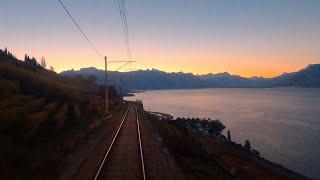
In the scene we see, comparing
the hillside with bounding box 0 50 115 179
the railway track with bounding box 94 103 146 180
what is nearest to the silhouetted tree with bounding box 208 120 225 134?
the hillside with bounding box 0 50 115 179

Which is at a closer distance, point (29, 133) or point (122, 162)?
point (122, 162)

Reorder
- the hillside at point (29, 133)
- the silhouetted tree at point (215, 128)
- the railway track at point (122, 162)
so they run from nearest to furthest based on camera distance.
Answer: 1. the railway track at point (122, 162)
2. the hillside at point (29, 133)
3. the silhouetted tree at point (215, 128)

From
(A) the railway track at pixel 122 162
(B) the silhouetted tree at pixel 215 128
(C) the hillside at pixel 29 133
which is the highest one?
(C) the hillside at pixel 29 133

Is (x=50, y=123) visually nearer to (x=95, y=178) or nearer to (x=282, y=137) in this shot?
(x=95, y=178)

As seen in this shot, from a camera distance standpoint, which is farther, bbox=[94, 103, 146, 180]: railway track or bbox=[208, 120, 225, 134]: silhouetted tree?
bbox=[208, 120, 225, 134]: silhouetted tree

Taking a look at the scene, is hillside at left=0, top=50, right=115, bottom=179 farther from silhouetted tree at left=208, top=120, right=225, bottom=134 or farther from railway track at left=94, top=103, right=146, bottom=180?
silhouetted tree at left=208, top=120, right=225, bottom=134

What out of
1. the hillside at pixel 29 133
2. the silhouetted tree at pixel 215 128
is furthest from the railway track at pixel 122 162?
the silhouetted tree at pixel 215 128

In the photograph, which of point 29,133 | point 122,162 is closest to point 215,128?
point 29,133

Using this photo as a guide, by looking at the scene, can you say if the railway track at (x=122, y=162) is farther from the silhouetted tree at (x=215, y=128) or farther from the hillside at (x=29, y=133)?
the silhouetted tree at (x=215, y=128)

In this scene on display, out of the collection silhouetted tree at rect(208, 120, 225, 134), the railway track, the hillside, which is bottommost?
silhouetted tree at rect(208, 120, 225, 134)

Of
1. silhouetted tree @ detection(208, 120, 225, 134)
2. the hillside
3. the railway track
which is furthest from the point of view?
silhouetted tree @ detection(208, 120, 225, 134)

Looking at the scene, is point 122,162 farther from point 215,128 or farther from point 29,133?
point 215,128

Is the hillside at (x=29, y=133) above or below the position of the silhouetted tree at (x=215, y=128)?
above

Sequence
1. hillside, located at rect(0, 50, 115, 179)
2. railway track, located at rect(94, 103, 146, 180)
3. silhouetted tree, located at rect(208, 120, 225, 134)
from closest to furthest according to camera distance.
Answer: railway track, located at rect(94, 103, 146, 180)
hillside, located at rect(0, 50, 115, 179)
silhouetted tree, located at rect(208, 120, 225, 134)
